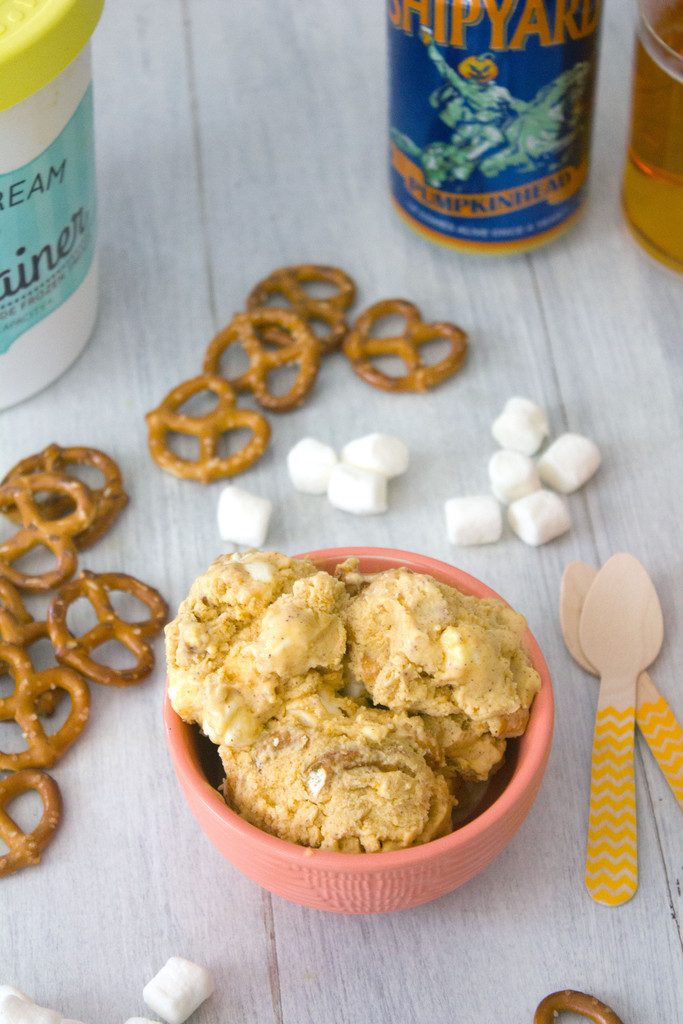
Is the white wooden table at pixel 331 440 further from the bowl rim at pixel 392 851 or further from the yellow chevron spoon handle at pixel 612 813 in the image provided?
the bowl rim at pixel 392 851

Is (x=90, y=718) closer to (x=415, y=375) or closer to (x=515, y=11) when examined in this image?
(x=415, y=375)

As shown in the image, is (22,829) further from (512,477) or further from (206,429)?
(512,477)

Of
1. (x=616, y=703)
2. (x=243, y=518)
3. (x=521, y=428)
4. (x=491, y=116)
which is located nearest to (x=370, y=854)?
(x=616, y=703)

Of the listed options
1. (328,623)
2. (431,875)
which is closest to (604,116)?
(328,623)

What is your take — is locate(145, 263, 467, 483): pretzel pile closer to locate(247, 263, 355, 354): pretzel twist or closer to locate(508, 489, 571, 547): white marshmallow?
locate(247, 263, 355, 354): pretzel twist

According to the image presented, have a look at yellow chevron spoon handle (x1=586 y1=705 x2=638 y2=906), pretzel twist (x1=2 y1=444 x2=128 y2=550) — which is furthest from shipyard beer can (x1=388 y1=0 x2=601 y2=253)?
yellow chevron spoon handle (x1=586 y1=705 x2=638 y2=906)

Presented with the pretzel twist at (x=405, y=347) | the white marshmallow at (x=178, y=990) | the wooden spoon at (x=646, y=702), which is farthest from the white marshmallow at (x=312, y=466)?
the white marshmallow at (x=178, y=990)

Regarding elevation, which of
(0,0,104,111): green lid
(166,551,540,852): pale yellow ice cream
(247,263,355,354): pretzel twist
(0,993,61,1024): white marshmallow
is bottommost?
(0,993,61,1024): white marshmallow
